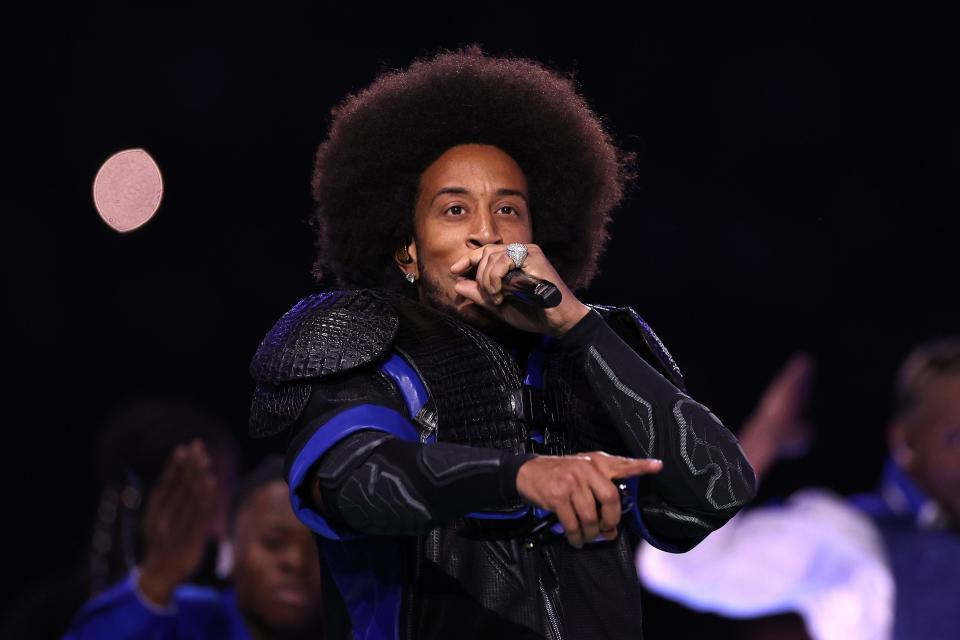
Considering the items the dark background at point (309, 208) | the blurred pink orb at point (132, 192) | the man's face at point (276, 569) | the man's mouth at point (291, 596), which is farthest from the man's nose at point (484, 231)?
the blurred pink orb at point (132, 192)

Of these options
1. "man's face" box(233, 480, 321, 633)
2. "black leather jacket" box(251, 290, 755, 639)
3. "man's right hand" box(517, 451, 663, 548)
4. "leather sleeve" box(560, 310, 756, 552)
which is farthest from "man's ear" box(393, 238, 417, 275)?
"man's face" box(233, 480, 321, 633)

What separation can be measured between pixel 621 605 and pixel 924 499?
2971 mm

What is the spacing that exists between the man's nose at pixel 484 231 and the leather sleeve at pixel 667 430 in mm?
317

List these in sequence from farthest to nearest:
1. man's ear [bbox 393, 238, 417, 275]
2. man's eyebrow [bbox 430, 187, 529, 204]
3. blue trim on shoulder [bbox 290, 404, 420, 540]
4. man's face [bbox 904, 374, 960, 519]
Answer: man's face [bbox 904, 374, 960, 519] < man's ear [bbox 393, 238, 417, 275] < man's eyebrow [bbox 430, 187, 529, 204] < blue trim on shoulder [bbox 290, 404, 420, 540]

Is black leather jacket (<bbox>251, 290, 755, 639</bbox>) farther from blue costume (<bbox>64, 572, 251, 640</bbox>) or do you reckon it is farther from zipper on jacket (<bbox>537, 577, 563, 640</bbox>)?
blue costume (<bbox>64, 572, 251, 640</bbox>)

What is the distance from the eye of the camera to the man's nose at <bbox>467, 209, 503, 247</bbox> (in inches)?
85.6

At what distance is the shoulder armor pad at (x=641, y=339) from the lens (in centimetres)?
211

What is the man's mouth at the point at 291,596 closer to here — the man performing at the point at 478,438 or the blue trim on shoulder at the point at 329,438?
the man performing at the point at 478,438

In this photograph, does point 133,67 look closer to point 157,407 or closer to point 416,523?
point 157,407

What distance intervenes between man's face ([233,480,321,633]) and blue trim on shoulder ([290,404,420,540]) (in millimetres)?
2471

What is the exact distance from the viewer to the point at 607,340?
191 cm

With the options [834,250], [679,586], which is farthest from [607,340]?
[834,250]

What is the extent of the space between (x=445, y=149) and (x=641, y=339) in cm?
60

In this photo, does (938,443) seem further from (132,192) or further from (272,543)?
(132,192)
